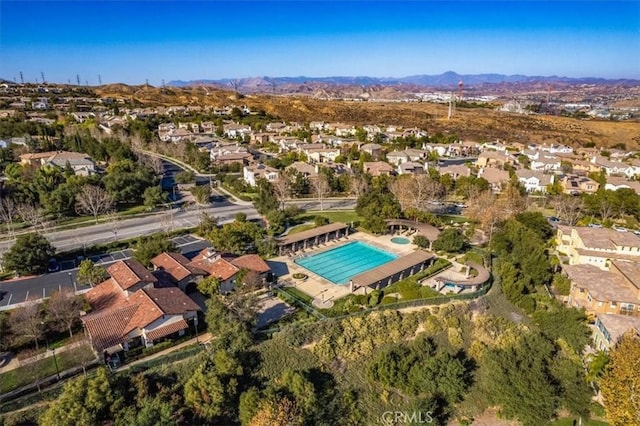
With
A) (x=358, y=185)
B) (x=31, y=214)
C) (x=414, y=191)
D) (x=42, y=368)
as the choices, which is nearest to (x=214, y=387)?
(x=42, y=368)

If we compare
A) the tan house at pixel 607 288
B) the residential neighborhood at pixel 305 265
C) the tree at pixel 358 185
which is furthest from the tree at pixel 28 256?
the tan house at pixel 607 288

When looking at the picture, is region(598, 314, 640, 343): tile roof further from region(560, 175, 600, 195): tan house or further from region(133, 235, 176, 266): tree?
region(560, 175, 600, 195): tan house

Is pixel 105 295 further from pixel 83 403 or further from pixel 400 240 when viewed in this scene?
pixel 400 240

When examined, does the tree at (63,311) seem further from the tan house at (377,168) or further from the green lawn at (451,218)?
the tan house at (377,168)

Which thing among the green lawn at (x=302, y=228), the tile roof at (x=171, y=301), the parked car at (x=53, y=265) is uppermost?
the tile roof at (x=171, y=301)

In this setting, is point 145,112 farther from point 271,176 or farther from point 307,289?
point 307,289

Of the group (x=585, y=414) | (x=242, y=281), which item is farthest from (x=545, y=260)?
(x=242, y=281)
